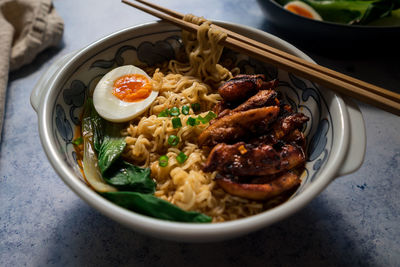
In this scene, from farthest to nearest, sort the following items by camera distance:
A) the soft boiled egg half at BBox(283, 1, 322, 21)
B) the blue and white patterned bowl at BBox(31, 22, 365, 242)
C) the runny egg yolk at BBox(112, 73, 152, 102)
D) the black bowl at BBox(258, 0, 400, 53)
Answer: the soft boiled egg half at BBox(283, 1, 322, 21) → the black bowl at BBox(258, 0, 400, 53) → the runny egg yolk at BBox(112, 73, 152, 102) → the blue and white patterned bowl at BBox(31, 22, 365, 242)

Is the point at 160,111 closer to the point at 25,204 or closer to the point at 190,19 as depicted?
the point at 190,19

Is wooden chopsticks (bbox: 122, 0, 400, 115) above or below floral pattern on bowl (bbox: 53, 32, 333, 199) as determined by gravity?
above

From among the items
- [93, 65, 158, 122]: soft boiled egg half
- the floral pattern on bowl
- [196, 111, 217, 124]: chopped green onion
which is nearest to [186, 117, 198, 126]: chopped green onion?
[196, 111, 217, 124]: chopped green onion

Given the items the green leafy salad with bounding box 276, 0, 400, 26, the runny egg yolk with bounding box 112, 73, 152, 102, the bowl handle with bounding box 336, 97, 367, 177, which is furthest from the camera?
the green leafy salad with bounding box 276, 0, 400, 26

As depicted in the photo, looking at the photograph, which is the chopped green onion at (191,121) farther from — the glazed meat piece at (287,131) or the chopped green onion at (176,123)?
the glazed meat piece at (287,131)

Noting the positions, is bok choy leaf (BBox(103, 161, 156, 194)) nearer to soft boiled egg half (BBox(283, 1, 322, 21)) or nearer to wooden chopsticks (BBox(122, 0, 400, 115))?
wooden chopsticks (BBox(122, 0, 400, 115))

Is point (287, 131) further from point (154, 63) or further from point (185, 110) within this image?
point (154, 63)

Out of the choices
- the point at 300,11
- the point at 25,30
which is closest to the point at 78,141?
the point at 25,30
